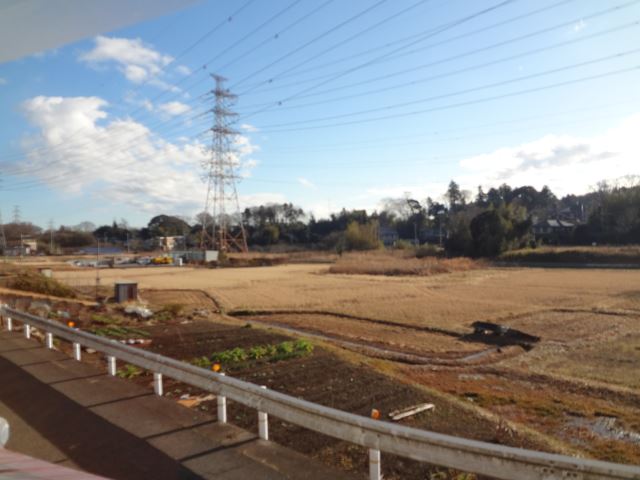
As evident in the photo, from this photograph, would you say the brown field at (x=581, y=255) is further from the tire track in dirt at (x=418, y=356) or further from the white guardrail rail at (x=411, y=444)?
the white guardrail rail at (x=411, y=444)

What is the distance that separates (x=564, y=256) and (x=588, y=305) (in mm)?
42962

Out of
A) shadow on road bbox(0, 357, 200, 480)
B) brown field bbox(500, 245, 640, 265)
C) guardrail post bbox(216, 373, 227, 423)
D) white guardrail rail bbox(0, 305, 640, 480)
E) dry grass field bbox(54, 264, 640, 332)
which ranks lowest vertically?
dry grass field bbox(54, 264, 640, 332)

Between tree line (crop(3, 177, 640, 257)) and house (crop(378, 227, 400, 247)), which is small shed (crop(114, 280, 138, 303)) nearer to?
tree line (crop(3, 177, 640, 257))

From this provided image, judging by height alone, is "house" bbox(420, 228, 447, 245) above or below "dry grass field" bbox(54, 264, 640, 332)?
above

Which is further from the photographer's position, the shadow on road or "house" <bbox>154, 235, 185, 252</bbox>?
"house" <bbox>154, 235, 185, 252</bbox>

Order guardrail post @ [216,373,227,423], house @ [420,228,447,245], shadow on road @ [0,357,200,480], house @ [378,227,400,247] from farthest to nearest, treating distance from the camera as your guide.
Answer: house @ [378,227,400,247]
house @ [420,228,447,245]
guardrail post @ [216,373,227,423]
shadow on road @ [0,357,200,480]

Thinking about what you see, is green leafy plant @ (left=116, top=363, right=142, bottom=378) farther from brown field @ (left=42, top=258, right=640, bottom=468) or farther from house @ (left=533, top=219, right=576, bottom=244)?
house @ (left=533, top=219, right=576, bottom=244)

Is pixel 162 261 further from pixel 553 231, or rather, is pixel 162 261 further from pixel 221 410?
pixel 221 410

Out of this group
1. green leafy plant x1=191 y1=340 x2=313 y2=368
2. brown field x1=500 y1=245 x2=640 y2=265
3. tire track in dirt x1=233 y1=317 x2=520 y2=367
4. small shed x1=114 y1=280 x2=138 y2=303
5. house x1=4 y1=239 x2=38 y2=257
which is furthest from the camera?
house x1=4 y1=239 x2=38 y2=257

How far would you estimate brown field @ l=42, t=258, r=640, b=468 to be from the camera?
8.87 metres

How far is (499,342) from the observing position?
1889 cm

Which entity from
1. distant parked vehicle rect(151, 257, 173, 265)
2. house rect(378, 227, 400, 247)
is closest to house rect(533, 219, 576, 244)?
house rect(378, 227, 400, 247)

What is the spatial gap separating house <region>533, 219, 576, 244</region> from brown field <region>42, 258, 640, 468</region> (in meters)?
50.8

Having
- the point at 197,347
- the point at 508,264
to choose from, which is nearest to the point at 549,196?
the point at 508,264
